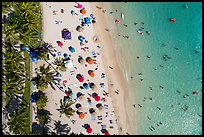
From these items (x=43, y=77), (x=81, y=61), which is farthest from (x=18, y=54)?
(x=81, y=61)

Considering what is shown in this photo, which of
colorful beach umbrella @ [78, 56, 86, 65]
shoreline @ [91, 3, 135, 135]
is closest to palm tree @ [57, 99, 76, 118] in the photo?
colorful beach umbrella @ [78, 56, 86, 65]

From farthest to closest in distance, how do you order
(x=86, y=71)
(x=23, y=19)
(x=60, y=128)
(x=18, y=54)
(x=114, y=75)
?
(x=114, y=75) → (x=86, y=71) → (x=60, y=128) → (x=18, y=54) → (x=23, y=19)

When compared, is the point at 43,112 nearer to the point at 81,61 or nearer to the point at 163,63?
the point at 81,61

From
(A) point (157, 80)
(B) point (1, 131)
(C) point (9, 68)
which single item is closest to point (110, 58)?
(A) point (157, 80)

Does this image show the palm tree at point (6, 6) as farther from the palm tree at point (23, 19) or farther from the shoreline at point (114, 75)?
the shoreline at point (114, 75)

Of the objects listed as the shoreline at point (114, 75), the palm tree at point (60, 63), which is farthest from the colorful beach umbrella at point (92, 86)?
the palm tree at point (60, 63)

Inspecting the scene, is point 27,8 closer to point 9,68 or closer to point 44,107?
point 9,68

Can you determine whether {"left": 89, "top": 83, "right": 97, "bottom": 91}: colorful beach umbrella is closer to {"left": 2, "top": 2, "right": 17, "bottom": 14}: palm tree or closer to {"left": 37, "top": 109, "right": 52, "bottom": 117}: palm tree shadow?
{"left": 37, "top": 109, "right": 52, "bottom": 117}: palm tree shadow
